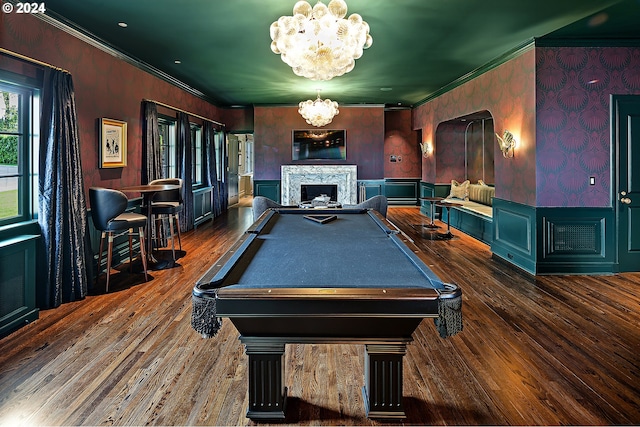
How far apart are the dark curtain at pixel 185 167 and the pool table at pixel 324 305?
5.55m

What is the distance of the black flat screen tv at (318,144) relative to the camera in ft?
35.9

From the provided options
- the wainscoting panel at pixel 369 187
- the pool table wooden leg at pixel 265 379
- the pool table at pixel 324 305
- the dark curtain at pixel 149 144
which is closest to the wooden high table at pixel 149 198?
the dark curtain at pixel 149 144

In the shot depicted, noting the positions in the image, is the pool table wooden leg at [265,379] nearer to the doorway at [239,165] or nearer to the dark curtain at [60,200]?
the dark curtain at [60,200]

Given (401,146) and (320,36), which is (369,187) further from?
(320,36)

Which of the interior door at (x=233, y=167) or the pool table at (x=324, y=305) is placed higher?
the interior door at (x=233, y=167)

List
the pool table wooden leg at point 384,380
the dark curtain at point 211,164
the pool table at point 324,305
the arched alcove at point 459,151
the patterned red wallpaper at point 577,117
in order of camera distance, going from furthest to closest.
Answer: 1. the dark curtain at point 211,164
2. the arched alcove at point 459,151
3. the patterned red wallpaper at point 577,117
4. the pool table wooden leg at point 384,380
5. the pool table at point 324,305

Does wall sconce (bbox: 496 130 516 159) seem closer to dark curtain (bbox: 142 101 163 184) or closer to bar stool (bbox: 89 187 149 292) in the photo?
bar stool (bbox: 89 187 149 292)

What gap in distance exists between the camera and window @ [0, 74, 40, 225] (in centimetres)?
364

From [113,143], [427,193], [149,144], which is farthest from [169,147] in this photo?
[427,193]

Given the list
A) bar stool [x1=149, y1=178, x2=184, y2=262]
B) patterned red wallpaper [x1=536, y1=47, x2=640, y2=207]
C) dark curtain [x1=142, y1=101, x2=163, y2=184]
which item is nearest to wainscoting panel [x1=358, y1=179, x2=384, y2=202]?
bar stool [x1=149, y1=178, x2=184, y2=262]

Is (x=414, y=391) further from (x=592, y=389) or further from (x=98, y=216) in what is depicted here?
(x=98, y=216)

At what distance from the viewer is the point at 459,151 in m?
9.63

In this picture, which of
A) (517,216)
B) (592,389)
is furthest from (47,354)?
(517,216)

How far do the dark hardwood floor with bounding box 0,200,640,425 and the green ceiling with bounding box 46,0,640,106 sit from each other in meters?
2.83
